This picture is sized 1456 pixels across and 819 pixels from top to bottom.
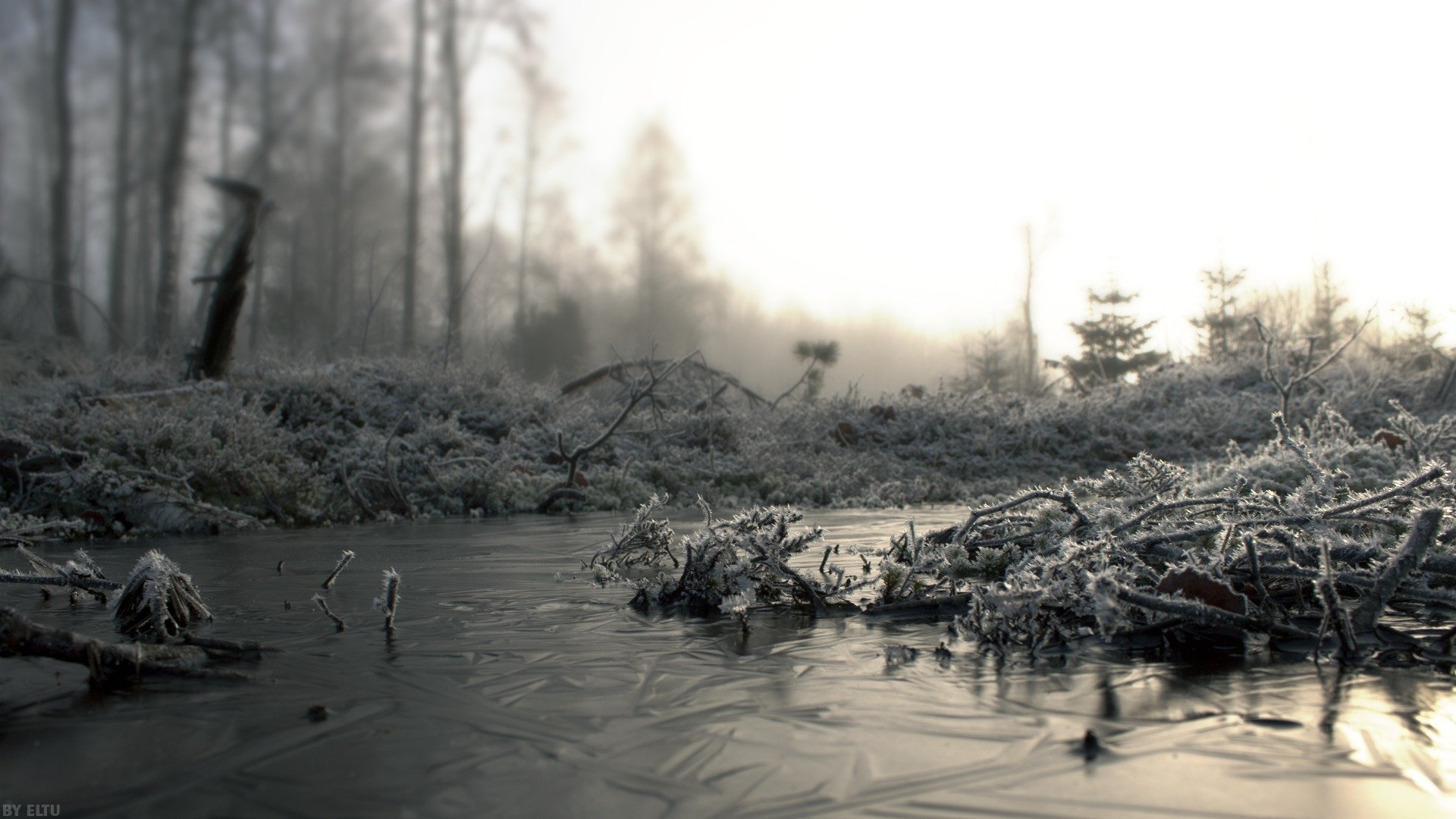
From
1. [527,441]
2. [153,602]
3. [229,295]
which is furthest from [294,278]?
[153,602]

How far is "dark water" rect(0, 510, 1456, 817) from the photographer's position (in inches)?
66.8

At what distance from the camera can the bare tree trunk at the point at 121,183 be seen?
20125 mm

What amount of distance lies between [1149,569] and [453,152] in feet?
78.9

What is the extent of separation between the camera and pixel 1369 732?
197cm

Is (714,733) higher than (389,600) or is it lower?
lower

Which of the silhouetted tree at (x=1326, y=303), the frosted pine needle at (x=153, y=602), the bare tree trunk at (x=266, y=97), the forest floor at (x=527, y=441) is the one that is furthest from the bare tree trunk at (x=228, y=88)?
the silhouetted tree at (x=1326, y=303)

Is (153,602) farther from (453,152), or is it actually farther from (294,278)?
(294,278)

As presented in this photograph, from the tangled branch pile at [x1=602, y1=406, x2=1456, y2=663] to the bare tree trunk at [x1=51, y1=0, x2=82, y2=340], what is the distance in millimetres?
20116

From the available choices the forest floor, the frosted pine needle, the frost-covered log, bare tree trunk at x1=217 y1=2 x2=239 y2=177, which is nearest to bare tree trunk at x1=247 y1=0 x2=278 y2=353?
bare tree trunk at x1=217 y1=2 x2=239 y2=177

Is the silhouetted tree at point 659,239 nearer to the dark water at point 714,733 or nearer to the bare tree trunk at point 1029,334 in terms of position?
the bare tree trunk at point 1029,334

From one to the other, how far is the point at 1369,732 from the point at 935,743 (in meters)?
0.94

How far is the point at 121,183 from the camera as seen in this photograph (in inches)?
891

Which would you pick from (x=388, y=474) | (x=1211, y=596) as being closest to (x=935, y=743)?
(x=1211, y=596)

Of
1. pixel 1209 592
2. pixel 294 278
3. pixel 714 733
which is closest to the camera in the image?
pixel 714 733
